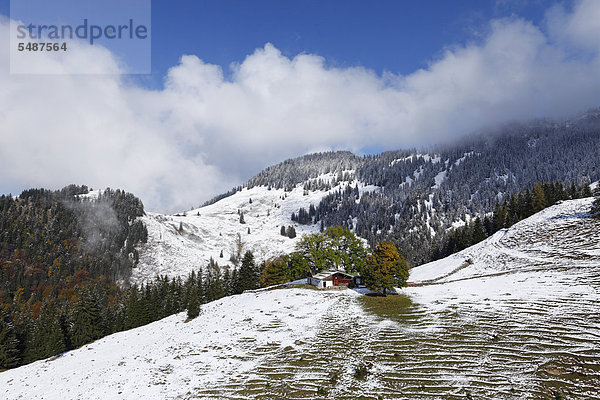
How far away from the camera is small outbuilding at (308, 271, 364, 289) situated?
183 feet

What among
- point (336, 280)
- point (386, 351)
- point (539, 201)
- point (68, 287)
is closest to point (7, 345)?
point (336, 280)

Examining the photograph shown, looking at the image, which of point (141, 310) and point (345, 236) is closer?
point (345, 236)

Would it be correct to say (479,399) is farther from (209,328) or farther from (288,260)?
(288,260)

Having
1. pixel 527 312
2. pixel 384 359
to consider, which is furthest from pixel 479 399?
pixel 527 312

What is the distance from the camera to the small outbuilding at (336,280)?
2196 inches

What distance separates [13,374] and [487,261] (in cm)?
8064

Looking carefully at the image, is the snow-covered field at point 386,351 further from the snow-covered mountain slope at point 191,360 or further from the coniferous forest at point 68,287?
the coniferous forest at point 68,287

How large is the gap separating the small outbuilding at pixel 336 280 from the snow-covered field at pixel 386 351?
9.18 m

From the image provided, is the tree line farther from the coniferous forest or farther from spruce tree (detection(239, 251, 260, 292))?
the coniferous forest

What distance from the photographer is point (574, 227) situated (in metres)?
57.2

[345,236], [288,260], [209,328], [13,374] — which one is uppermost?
[345,236]

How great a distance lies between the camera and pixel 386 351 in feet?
74.8

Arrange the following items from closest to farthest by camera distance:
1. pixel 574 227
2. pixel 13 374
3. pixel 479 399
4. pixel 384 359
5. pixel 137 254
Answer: pixel 479 399, pixel 384 359, pixel 13 374, pixel 574 227, pixel 137 254

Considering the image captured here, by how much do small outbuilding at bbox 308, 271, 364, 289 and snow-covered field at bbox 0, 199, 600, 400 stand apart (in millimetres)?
9181
